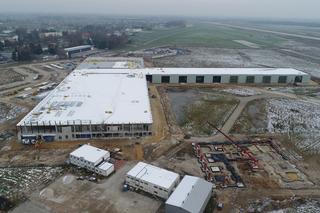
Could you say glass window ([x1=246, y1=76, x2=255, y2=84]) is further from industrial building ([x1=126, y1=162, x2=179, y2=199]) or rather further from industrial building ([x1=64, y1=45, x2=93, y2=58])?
industrial building ([x1=64, y1=45, x2=93, y2=58])

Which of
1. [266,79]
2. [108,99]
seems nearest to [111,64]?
[108,99]

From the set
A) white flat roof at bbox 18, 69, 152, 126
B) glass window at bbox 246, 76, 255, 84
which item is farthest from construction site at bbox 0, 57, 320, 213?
glass window at bbox 246, 76, 255, 84

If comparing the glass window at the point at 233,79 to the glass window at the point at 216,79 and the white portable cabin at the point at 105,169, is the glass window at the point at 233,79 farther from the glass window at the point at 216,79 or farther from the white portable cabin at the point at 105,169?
the white portable cabin at the point at 105,169

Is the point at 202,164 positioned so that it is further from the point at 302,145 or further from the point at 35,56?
the point at 35,56

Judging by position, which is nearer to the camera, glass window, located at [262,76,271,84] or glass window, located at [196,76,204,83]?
glass window, located at [196,76,204,83]

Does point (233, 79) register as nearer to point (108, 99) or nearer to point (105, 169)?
point (108, 99)

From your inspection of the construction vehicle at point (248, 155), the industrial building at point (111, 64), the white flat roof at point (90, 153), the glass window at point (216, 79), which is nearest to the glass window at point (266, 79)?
Result: the glass window at point (216, 79)
